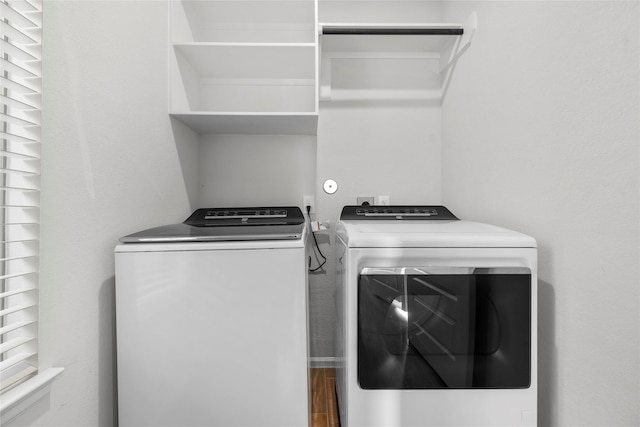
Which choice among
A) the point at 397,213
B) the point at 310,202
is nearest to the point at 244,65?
the point at 310,202

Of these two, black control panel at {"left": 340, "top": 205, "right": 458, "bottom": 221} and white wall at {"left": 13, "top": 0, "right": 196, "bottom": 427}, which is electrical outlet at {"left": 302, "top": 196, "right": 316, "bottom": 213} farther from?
white wall at {"left": 13, "top": 0, "right": 196, "bottom": 427}

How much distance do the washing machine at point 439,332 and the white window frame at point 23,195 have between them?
2.83 ft

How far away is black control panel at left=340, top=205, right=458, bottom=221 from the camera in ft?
5.28

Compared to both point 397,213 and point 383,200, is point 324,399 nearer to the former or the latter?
point 397,213

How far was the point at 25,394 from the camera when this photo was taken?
74 centimetres

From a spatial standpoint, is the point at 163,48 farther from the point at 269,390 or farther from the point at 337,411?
the point at 337,411

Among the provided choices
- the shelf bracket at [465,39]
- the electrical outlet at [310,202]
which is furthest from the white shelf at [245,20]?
the electrical outlet at [310,202]

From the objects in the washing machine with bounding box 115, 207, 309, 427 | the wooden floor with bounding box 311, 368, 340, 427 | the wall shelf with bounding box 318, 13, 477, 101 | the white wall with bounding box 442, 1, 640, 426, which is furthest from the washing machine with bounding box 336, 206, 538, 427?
the wall shelf with bounding box 318, 13, 477, 101

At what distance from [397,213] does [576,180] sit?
2.65 feet

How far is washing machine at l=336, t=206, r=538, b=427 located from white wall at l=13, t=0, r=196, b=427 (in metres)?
0.81

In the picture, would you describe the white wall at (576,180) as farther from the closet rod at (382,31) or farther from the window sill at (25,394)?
the window sill at (25,394)

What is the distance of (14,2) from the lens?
2.57ft

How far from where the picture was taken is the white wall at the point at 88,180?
855 mm

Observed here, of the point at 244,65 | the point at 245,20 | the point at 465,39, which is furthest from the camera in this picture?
the point at 245,20
